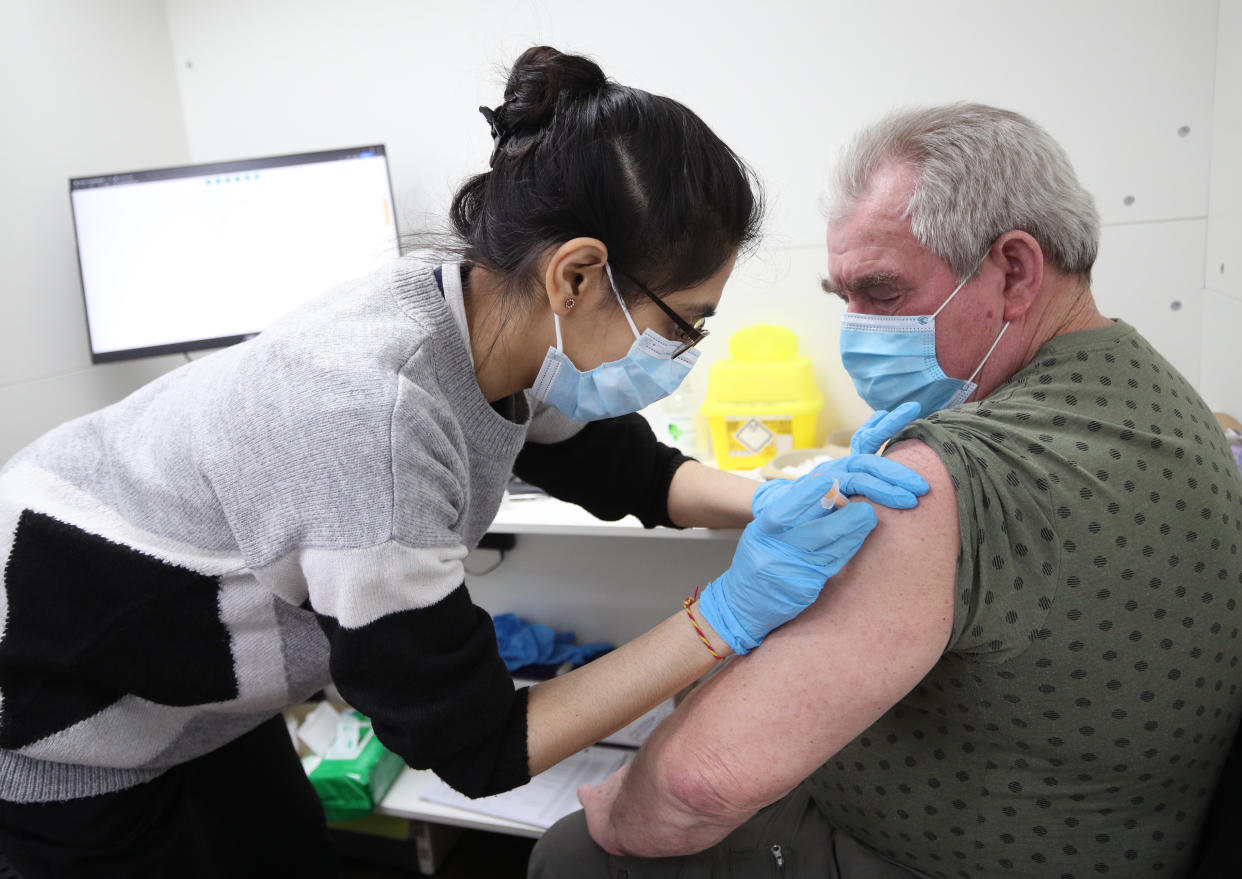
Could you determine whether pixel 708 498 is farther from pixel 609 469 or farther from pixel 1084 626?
pixel 1084 626

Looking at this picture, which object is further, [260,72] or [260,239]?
[260,72]

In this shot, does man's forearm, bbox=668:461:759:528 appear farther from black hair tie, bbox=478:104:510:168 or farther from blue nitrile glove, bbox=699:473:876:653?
black hair tie, bbox=478:104:510:168

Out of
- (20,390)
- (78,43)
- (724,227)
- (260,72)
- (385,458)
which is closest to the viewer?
(385,458)

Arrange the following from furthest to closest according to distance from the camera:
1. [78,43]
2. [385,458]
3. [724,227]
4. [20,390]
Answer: [78,43], [20,390], [724,227], [385,458]

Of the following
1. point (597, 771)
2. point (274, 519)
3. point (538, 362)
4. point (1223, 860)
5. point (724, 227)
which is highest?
point (724, 227)

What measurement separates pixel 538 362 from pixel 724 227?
0.29m

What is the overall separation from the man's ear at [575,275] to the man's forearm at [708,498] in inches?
20.5

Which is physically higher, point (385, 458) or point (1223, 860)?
point (385, 458)

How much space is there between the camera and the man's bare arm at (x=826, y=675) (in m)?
0.87

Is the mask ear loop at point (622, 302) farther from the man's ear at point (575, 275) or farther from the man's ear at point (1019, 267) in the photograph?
the man's ear at point (1019, 267)

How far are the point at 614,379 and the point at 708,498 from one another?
429mm

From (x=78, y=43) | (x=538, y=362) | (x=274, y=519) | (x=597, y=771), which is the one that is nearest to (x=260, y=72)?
(x=78, y=43)

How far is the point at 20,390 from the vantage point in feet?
6.66

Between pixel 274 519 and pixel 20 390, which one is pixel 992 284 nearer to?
pixel 274 519
